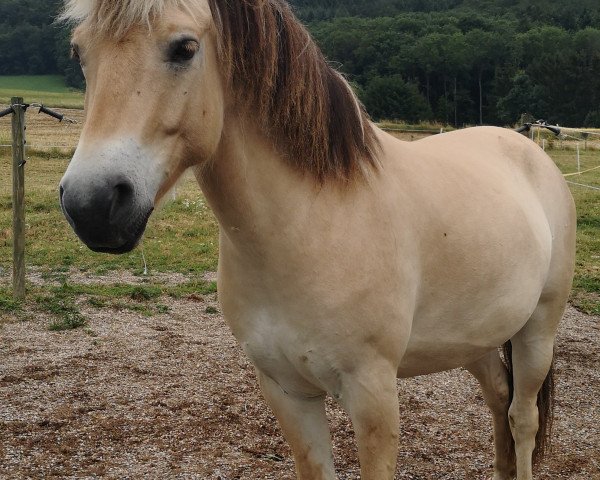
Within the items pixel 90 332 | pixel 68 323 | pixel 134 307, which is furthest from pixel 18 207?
pixel 90 332

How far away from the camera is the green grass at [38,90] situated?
25.7m

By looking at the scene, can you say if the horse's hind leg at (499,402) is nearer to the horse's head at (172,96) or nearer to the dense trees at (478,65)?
the horse's head at (172,96)

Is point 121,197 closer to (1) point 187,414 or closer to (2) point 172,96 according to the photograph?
(2) point 172,96

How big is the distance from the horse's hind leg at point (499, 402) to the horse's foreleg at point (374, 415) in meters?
1.25

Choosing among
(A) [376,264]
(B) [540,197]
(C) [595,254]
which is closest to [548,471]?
(B) [540,197]

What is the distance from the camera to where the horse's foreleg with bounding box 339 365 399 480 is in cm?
205

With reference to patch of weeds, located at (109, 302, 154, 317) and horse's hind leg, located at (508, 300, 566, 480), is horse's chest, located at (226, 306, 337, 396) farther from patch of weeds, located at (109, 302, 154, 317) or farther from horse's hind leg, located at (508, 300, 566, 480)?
patch of weeds, located at (109, 302, 154, 317)

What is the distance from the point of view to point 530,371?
3090 millimetres

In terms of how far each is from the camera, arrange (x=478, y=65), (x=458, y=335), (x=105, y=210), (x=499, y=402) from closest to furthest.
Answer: (x=105, y=210), (x=458, y=335), (x=499, y=402), (x=478, y=65)

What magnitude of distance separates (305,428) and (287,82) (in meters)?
1.20

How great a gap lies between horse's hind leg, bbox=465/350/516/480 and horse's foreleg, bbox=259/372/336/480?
Answer: 1.15 m

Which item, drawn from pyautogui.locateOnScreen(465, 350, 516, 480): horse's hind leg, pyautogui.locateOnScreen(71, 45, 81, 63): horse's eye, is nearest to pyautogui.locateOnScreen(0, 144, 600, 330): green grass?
pyautogui.locateOnScreen(465, 350, 516, 480): horse's hind leg

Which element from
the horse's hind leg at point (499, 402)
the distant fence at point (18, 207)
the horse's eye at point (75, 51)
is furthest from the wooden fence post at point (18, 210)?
the horse's eye at point (75, 51)

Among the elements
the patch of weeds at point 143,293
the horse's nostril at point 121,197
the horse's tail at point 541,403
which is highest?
the horse's nostril at point 121,197
